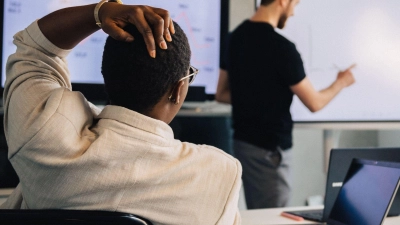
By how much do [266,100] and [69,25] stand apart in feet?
4.54

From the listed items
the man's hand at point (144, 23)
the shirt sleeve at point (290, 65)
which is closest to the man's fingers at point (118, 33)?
the man's hand at point (144, 23)

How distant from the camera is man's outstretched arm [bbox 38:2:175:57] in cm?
86

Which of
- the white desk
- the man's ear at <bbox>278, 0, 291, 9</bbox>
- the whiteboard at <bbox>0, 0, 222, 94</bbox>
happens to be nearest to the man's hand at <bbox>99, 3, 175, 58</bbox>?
the white desk

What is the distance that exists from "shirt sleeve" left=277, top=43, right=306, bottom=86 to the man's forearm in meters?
1.35

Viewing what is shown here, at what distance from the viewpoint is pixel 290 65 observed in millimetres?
2230

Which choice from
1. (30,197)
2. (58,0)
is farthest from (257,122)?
(30,197)

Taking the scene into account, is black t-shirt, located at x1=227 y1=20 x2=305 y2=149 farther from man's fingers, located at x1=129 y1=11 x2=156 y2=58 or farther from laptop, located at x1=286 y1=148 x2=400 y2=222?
man's fingers, located at x1=129 y1=11 x2=156 y2=58

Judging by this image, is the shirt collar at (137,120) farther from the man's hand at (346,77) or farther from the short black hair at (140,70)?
the man's hand at (346,77)

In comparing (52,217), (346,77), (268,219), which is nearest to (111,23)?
(52,217)

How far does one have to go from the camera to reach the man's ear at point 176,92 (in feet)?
3.10

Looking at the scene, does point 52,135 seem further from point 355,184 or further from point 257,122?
point 257,122

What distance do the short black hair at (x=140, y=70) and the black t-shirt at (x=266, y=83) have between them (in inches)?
52.9

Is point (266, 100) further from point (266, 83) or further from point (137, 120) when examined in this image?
point (137, 120)

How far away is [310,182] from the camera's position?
3.42 metres
